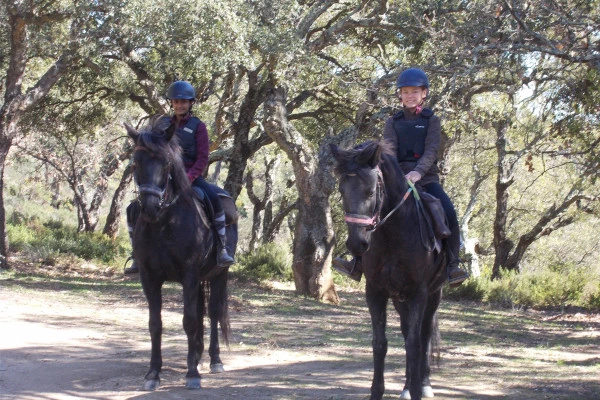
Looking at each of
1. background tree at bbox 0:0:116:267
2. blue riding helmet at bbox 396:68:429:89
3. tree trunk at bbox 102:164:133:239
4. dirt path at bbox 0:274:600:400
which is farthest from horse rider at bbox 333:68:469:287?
tree trunk at bbox 102:164:133:239

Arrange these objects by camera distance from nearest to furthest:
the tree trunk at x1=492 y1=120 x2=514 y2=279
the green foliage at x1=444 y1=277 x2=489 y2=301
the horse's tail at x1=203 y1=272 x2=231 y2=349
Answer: the horse's tail at x1=203 y1=272 x2=231 y2=349, the green foliage at x1=444 y1=277 x2=489 y2=301, the tree trunk at x1=492 y1=120 x2=514 y2=279

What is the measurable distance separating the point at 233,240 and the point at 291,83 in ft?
27.5

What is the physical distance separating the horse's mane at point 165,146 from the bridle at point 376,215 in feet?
6.98

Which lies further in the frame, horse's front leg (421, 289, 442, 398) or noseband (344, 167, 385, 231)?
horse's front leg (421, 289, 442, 398)

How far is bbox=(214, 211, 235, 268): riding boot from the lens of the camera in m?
7.42

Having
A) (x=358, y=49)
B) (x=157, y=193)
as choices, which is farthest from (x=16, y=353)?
(x=358, y=49)

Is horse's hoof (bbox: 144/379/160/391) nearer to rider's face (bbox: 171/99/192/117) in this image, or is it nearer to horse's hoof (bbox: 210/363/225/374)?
horse's hoof (bbox: 210/363/225/374)

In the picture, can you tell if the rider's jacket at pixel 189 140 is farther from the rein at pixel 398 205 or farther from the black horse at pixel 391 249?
the rein at pixel 398 205

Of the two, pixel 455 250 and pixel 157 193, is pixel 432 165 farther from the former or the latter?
pixel 157 193

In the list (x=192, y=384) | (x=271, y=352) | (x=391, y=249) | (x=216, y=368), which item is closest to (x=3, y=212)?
(x=271, y=352)

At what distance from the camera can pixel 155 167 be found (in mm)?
6469

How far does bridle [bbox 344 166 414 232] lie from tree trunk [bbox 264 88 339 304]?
32.9ft

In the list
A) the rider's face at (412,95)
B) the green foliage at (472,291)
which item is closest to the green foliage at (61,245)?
the green foliage at (472,291)

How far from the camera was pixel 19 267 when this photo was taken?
1975cm
